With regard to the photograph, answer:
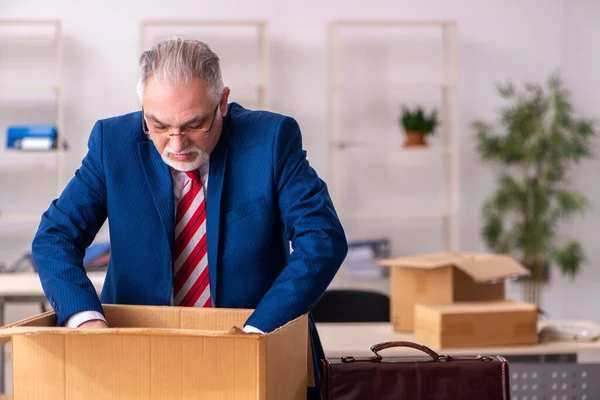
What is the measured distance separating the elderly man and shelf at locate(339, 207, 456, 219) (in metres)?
3.88

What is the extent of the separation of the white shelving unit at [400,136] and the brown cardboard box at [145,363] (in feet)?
14.3

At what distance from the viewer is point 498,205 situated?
5.46 m

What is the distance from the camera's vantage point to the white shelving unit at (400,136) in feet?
18.2

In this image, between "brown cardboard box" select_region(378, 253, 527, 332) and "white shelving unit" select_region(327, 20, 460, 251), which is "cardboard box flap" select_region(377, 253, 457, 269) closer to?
"brown cardboard box" select_region(378, 253, 527, 332)

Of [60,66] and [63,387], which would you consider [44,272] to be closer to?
[63,387]

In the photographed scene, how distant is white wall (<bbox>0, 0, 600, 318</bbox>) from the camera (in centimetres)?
569

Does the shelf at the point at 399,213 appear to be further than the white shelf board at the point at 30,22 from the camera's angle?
Yes

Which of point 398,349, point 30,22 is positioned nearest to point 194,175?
point 398,349

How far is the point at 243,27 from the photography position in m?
5.71

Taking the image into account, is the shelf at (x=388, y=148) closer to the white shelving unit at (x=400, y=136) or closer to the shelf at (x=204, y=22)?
the white shelving unit at (x=400, y=136)

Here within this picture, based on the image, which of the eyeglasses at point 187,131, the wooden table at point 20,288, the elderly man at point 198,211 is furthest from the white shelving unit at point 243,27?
the eyeglasses at point 187,131

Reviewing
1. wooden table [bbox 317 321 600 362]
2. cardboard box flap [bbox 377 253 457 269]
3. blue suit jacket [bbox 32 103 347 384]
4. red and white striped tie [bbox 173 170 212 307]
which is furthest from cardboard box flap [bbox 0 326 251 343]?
cardboard box flap [bbox 377 253 457 269]

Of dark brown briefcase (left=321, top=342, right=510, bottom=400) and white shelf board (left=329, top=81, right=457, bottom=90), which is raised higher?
white shelf board (left=329, top=81, right=457, bottom=90)

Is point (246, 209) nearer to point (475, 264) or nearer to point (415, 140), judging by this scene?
point (475, 264)
